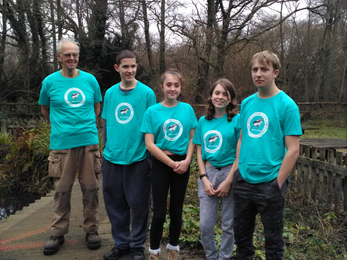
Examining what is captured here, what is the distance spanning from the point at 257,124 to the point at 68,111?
176 cm

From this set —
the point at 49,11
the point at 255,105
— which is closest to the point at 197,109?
the point at 255,105

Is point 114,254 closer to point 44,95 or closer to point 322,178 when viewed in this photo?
point 44,95

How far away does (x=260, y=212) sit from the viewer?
7.06ft

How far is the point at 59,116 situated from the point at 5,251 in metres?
1.42

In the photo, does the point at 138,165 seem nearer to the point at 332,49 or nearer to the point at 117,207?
the point at 117,207

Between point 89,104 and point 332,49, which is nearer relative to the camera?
point 89,104

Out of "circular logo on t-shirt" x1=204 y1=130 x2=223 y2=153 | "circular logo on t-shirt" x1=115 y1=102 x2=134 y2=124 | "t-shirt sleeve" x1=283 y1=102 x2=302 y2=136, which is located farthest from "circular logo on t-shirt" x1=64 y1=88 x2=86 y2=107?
"t-shirt sleeve" x1=283 y1=102 x2=302 y2=136

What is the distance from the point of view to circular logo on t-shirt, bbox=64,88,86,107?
9.43 feet

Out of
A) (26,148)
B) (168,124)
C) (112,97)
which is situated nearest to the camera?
(168,124)

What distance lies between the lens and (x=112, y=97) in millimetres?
2746

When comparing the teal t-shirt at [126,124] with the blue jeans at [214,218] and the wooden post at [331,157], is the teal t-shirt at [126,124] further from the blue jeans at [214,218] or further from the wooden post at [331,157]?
the wooden post at [331,157]

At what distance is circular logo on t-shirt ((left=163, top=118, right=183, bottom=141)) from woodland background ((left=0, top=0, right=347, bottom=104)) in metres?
6.46

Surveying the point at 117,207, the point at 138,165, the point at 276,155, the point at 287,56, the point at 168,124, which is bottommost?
the point at 117,207

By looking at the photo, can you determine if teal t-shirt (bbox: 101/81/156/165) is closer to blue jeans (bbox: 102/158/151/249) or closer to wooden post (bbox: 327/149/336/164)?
blue jeans (bbox: 102/158/151/249)
